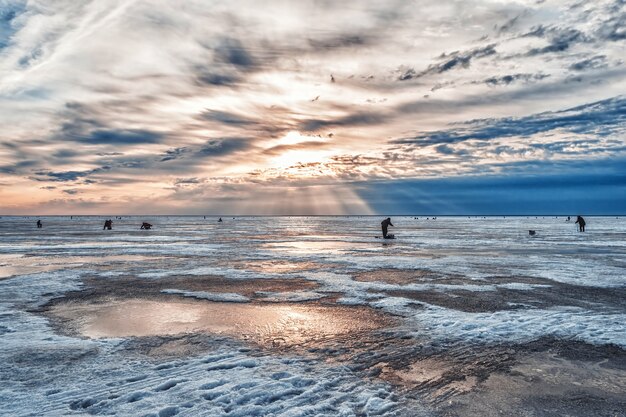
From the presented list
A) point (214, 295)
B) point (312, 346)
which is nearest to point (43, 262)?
point (214, 295)

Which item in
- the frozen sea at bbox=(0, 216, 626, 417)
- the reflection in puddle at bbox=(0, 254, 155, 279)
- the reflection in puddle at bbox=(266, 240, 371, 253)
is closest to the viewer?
the frozen sea at bbox=(0, 216, 626, 417)

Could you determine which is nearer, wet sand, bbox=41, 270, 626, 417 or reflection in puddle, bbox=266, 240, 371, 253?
wet sand, bbox=41, 270, 626, 417

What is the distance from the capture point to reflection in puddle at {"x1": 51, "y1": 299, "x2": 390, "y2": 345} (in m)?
7.73

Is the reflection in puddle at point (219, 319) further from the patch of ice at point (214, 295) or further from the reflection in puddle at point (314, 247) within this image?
the reflection in puddle at point (314, 247)

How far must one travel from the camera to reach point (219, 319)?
8773mm

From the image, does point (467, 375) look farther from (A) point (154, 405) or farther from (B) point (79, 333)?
(B) point (79, 333)

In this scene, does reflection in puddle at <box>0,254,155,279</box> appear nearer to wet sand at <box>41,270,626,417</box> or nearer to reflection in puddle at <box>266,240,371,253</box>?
wet sand at <box>41,270,626,417</box>

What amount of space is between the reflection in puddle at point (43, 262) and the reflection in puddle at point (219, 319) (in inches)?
305

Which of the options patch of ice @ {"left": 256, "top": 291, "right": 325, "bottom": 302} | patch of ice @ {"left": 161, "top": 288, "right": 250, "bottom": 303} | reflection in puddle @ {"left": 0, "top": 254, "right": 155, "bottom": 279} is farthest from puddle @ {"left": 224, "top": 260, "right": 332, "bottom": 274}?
reflection in puddle @ {"left": 0, "top": 254, "right": 155, "bottom": 279}

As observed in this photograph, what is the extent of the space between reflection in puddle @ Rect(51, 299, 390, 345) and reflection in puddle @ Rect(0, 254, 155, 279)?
775 centimetres

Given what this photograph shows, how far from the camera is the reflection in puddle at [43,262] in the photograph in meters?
16.1

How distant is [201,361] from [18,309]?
605 cm

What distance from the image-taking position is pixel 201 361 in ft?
20.5

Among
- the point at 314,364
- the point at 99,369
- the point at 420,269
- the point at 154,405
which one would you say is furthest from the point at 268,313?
the point at 420,269
